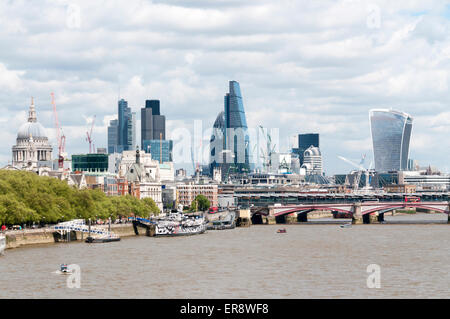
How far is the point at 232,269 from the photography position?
67938 mm

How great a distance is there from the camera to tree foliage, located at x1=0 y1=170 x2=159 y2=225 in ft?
309

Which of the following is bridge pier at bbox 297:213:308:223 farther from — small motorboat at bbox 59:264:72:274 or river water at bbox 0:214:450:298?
small motorboat at bbox 59:264:72:274

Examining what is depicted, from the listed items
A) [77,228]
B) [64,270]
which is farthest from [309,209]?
[64,270]

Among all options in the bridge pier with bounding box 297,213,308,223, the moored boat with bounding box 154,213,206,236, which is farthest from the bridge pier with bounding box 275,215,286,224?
the moored boat with bounding box 154,213,206,236

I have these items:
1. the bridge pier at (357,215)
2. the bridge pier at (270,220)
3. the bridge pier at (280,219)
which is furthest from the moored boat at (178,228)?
the bridge pier at (280,219)

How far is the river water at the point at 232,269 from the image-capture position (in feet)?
183

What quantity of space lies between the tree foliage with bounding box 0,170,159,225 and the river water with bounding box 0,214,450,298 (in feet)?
17.8

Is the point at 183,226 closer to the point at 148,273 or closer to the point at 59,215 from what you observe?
the point at 59,215

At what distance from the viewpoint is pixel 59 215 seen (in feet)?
343

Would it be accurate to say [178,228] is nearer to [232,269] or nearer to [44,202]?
[44,202]
